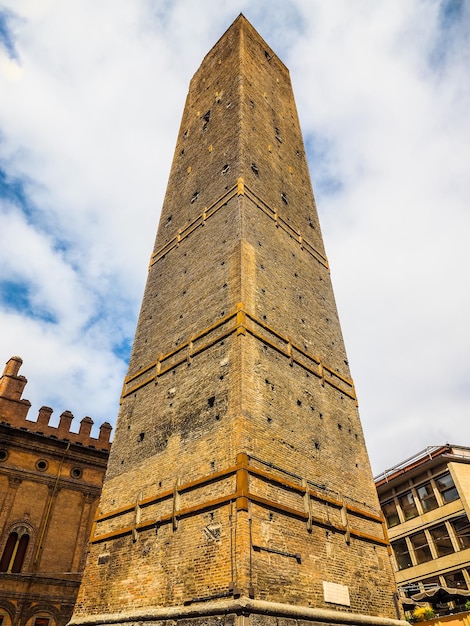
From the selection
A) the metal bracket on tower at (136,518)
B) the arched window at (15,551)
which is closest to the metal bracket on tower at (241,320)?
the metal bracket on tower at (136,518)

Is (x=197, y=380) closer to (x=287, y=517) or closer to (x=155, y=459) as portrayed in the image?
(x=155, y=459)

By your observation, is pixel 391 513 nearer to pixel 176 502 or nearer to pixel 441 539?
pixel 441 539

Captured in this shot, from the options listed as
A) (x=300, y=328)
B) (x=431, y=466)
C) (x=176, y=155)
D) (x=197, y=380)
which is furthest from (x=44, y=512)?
(x=431, y=466)

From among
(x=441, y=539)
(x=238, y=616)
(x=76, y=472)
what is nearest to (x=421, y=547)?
(x=441, y=539)

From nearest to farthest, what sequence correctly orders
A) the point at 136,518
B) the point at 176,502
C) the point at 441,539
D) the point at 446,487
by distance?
the point at 176,502 < the point at 136,518 < the point at 441,539 < the point at 446,487

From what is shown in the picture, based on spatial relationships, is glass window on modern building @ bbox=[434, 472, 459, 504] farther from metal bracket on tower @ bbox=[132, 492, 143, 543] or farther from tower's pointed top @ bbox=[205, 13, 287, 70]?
tower's pointed top @ bbox=[205, 13, 287, 70]

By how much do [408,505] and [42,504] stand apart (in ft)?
58.7

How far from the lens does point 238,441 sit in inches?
326

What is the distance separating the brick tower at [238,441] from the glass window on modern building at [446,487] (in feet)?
38.4

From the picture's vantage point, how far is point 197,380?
1041cm

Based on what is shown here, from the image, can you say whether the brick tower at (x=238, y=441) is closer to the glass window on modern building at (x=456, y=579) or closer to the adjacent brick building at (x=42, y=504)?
the adjacent brick building at (x=42, y=504)

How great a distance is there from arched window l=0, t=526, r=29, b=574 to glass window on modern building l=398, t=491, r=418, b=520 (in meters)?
18.1

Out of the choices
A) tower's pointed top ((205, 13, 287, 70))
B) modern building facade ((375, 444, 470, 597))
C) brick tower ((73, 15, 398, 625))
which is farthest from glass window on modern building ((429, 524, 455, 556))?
tower's pointed top ((205, 13, 287, 70))

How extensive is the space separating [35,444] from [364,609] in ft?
53.5
